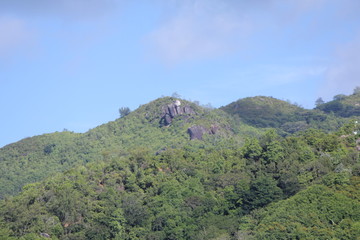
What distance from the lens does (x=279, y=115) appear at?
147250mm

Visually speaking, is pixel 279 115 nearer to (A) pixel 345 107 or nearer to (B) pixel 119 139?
(A) pixel 345 107

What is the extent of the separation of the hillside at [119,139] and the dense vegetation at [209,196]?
19.1 meters

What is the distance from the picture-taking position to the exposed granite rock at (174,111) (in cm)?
11578

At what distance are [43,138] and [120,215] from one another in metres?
61.7

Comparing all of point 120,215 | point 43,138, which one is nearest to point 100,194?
point 120,215

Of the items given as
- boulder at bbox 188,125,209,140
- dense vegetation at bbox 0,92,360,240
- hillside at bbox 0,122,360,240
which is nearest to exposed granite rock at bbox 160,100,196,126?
boulder at bbox 188,125,209,140

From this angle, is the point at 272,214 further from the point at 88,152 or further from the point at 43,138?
the point at 43,138

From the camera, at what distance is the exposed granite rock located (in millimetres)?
115781

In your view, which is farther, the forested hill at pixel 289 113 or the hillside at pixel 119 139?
the forested hill at pixel 289 113

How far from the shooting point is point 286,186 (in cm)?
6850

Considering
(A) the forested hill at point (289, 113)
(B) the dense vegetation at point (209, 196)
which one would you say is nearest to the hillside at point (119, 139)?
(A) the forested hill at point (289, 113)

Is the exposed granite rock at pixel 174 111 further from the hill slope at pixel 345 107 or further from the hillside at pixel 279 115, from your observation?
the hill slope at pixel 345 107

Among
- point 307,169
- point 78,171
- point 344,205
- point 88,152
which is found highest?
point 88,152

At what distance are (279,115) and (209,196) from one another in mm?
80284
